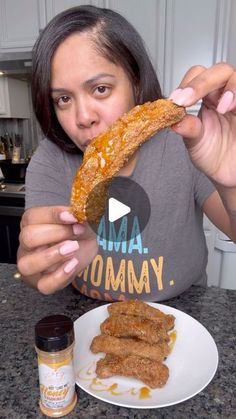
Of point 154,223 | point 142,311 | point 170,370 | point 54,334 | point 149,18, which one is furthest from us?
point 149,18

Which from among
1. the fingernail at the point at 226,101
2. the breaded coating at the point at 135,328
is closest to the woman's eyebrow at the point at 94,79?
the fingernail at the point at 226,101

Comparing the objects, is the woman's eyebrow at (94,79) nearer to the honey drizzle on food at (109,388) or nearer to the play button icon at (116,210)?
the play button icon at (116,210)

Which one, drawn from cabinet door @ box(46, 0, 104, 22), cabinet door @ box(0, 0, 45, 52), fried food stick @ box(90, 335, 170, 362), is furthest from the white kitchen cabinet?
fried food stick @ box(90, 335, 170, 362)

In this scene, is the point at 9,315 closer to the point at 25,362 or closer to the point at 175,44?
the point at 25,362

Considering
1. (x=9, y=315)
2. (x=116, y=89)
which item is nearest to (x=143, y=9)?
(x=116, y=89)

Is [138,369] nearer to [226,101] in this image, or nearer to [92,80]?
[226,101]

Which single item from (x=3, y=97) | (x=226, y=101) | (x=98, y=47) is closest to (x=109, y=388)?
(x=226, y=101)

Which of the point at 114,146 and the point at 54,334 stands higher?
the point at 114,146

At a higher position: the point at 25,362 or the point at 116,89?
the point at 116,89
